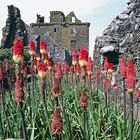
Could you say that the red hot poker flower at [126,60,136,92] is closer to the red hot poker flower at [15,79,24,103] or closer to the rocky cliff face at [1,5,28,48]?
the red hot poker flower at [15,79,24,103]

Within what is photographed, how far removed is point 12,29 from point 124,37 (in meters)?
Answer: 33.8

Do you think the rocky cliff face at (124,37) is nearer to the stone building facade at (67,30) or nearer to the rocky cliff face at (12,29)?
the rocky cliff face at (12,29)

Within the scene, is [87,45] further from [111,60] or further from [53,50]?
[111,60]

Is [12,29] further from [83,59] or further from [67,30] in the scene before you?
[83,59]

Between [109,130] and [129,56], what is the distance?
4.78 meters

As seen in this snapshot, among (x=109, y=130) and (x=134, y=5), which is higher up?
(x=134, y=5)

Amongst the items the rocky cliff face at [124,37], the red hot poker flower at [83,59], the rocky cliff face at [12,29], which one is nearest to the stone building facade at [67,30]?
the rocky cliff face at [12,29]

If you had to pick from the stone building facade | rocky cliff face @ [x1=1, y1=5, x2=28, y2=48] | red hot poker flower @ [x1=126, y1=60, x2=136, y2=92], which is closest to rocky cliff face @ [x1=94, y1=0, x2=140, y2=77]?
red hot poker flower @ [x1=126, y1=60, x2=136, y2=92]

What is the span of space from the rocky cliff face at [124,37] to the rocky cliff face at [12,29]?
3141 cm

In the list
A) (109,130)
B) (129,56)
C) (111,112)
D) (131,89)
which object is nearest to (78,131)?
(109,130)

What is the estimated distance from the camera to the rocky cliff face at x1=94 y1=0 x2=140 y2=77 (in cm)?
1148

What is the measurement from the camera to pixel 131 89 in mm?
4551

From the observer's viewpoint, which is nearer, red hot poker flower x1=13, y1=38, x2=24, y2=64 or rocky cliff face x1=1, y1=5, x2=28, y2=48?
red hot poker flower x1=13, y1=38, x2=24, y2=64

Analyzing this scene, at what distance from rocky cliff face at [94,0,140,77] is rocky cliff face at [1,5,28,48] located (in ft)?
103
